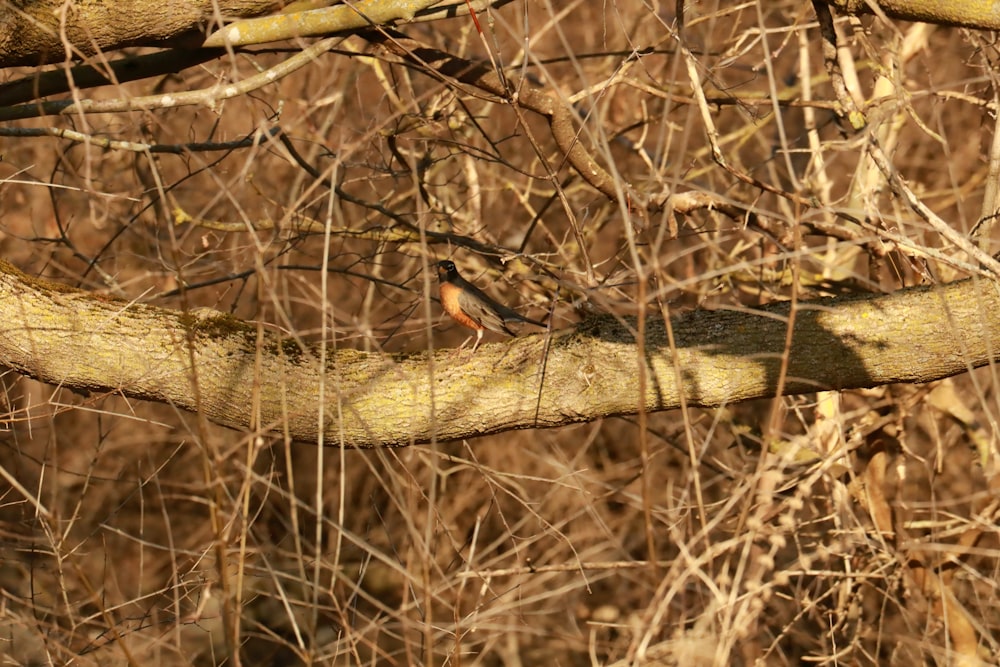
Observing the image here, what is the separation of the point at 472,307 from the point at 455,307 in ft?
0.45

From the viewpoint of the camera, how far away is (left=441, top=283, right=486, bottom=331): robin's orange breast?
14.5ft

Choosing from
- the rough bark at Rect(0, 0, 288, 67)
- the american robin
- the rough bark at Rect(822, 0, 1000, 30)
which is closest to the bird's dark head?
the american robin

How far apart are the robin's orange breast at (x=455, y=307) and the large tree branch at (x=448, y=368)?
1532 mm

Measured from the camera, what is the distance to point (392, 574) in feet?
26.0

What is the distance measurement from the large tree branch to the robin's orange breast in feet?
5.03

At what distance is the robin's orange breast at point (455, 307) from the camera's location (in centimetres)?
442

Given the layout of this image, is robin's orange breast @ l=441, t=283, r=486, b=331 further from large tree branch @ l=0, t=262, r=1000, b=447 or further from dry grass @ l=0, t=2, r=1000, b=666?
large tree branch @ l=0, t=262, r=1000, b=447

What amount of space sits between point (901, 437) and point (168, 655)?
160 inches

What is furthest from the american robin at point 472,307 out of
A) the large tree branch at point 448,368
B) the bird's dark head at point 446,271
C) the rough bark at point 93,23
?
the rough bark at point 93,23

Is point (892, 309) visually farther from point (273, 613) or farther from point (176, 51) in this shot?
point (273, 613)

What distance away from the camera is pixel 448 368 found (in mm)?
2869

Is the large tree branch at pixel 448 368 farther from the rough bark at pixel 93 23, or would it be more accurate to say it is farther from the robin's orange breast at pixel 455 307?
the robin's orange breast at pixel 455 307

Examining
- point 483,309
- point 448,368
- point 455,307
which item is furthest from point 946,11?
point 455,307

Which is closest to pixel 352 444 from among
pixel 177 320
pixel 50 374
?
pixel 177 320
